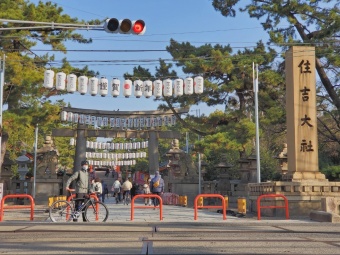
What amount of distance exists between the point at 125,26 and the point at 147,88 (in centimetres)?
1509

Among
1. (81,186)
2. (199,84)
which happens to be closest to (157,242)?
(81,186)

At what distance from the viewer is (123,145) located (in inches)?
1817

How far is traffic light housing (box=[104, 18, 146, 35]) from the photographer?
11867 millimetres

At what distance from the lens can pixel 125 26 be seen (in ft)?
39.0

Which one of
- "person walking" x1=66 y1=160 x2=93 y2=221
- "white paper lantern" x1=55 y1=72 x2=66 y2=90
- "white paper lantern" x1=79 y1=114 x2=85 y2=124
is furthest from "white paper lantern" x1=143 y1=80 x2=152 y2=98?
"person walking" x1=66 y1=160 x2=93 y2=221

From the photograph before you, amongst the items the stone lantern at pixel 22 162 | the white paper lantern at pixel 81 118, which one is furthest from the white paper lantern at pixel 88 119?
the stone lantern at pixel 22 162

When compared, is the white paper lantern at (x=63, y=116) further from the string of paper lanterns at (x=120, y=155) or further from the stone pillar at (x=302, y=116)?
the stone pillar at (x=302, y=116)

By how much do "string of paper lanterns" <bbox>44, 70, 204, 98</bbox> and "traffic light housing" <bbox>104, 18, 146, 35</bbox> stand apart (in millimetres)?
13587

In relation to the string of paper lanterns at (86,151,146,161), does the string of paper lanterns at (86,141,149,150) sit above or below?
above

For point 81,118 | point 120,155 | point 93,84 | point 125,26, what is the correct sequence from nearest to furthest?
point 125,26 → point 93,84 → point 81,118 → point 120,155

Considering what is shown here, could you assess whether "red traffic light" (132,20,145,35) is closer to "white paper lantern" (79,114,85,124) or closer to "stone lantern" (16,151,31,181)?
"stone lantern" (16,151,31,181)

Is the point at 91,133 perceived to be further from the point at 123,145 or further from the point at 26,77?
the point at 26,77

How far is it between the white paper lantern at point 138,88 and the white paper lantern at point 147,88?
7.1 inches

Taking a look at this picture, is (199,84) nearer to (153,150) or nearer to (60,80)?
(60,80)
